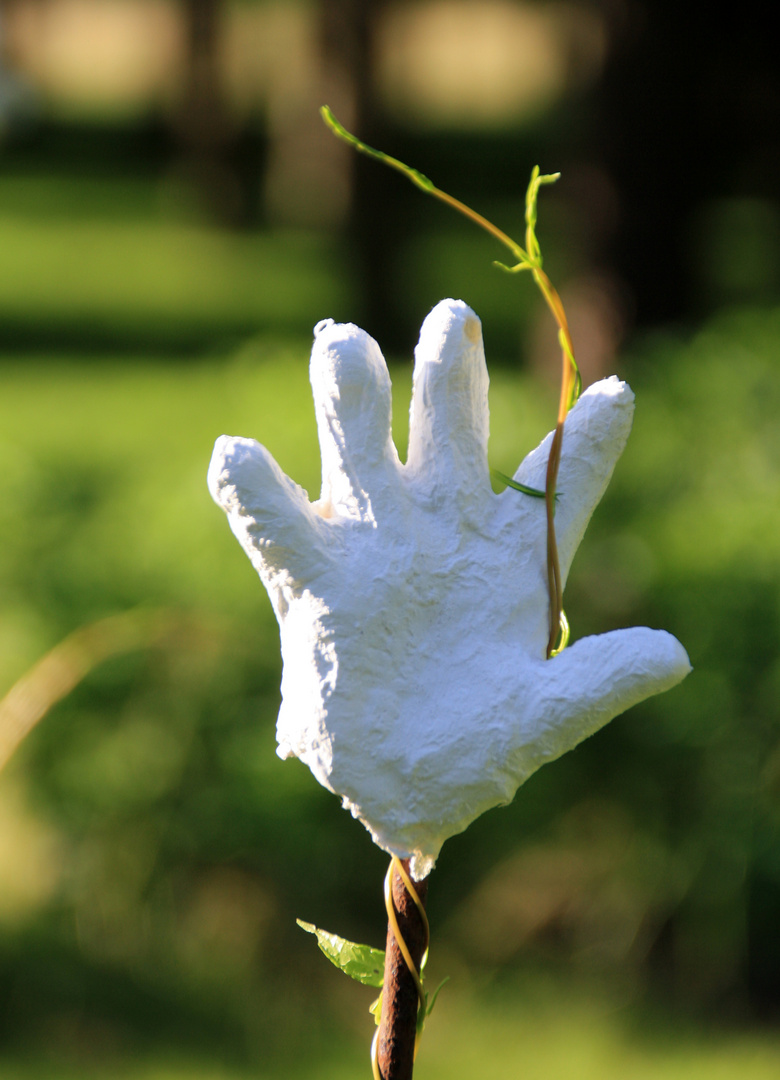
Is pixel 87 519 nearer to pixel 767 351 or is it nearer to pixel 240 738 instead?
pixel 240 738

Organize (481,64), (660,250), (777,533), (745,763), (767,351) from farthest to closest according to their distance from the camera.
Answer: (481,64) < (660,250) < (767,351) < (777,533) < (745,763)

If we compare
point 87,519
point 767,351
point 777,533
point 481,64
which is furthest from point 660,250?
point 481,64

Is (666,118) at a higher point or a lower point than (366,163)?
higher

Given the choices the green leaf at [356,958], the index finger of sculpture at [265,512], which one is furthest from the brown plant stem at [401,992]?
the index finger of sculpture at [265,512]

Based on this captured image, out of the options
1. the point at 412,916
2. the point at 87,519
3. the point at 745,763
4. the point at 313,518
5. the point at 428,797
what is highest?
the point at 313,518

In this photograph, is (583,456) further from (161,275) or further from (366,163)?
(161,275)

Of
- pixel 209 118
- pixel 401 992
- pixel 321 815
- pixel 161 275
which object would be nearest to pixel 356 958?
pixel 401 992

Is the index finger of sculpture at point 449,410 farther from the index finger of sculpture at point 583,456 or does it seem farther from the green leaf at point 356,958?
the green leaf at point 356,958
